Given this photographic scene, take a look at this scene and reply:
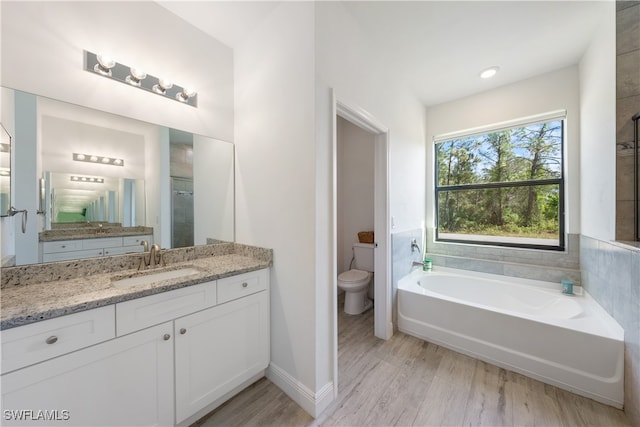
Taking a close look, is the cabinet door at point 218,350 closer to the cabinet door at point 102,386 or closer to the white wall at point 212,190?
the cabinet door at point 102,386

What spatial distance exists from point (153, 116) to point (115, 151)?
1.13ft

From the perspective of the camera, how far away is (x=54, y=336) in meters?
0.87

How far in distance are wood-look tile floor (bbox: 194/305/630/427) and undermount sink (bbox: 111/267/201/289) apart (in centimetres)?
88

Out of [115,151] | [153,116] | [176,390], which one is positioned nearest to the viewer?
[176,390]

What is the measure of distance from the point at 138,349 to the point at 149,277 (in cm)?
50

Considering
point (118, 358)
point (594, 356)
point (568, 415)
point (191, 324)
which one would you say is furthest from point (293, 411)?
point (594, 356)

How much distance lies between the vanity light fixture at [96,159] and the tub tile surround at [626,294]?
317 centimetres

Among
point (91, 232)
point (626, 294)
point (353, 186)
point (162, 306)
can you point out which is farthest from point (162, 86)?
point (626, 294)

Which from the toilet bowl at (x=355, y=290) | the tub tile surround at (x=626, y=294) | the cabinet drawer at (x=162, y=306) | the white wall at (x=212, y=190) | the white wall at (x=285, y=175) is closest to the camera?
the cabinet drawer at (x=162, y=306)

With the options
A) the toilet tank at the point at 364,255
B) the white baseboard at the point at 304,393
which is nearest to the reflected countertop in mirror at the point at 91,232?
the white baseboard at the point at 304,393

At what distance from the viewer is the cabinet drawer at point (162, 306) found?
104cm

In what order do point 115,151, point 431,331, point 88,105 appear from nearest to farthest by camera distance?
point 88,105
point 115,151
point 431,331

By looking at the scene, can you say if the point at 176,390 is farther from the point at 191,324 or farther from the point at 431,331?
the point at 431,331

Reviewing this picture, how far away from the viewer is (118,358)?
39.9 inches
